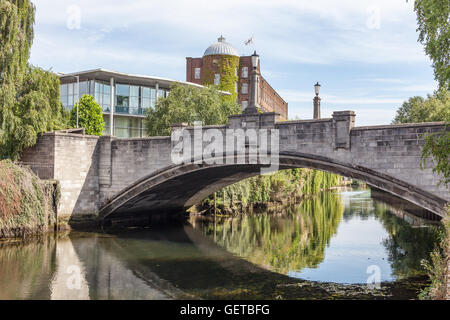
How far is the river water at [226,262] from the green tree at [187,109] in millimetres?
7357

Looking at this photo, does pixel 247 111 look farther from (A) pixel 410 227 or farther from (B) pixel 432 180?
(A) pixel 410 227

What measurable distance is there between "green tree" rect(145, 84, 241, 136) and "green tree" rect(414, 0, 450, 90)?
65.1 feet

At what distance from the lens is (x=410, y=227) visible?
78.4ft

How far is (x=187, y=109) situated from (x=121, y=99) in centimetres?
1274

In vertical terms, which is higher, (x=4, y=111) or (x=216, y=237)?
(x=4, y=111)

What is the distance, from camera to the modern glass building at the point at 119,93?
38.9 meters

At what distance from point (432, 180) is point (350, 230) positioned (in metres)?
9.29

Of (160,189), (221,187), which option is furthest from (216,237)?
(221,187)

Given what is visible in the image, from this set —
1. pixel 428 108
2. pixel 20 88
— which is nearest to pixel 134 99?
pixel 20 88

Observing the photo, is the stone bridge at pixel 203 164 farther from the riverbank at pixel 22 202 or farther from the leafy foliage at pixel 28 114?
the riverbank at pixel 22 202

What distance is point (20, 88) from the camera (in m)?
20.9

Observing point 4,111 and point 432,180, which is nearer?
point 432,180

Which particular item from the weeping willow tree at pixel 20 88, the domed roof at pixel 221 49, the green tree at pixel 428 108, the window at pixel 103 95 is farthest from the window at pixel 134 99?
the green tree at pixel 428 108

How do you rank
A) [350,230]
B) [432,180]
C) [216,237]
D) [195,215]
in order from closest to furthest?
1. [432,180]
2. [216,237]
3. [350,230]
4. [195,215]
